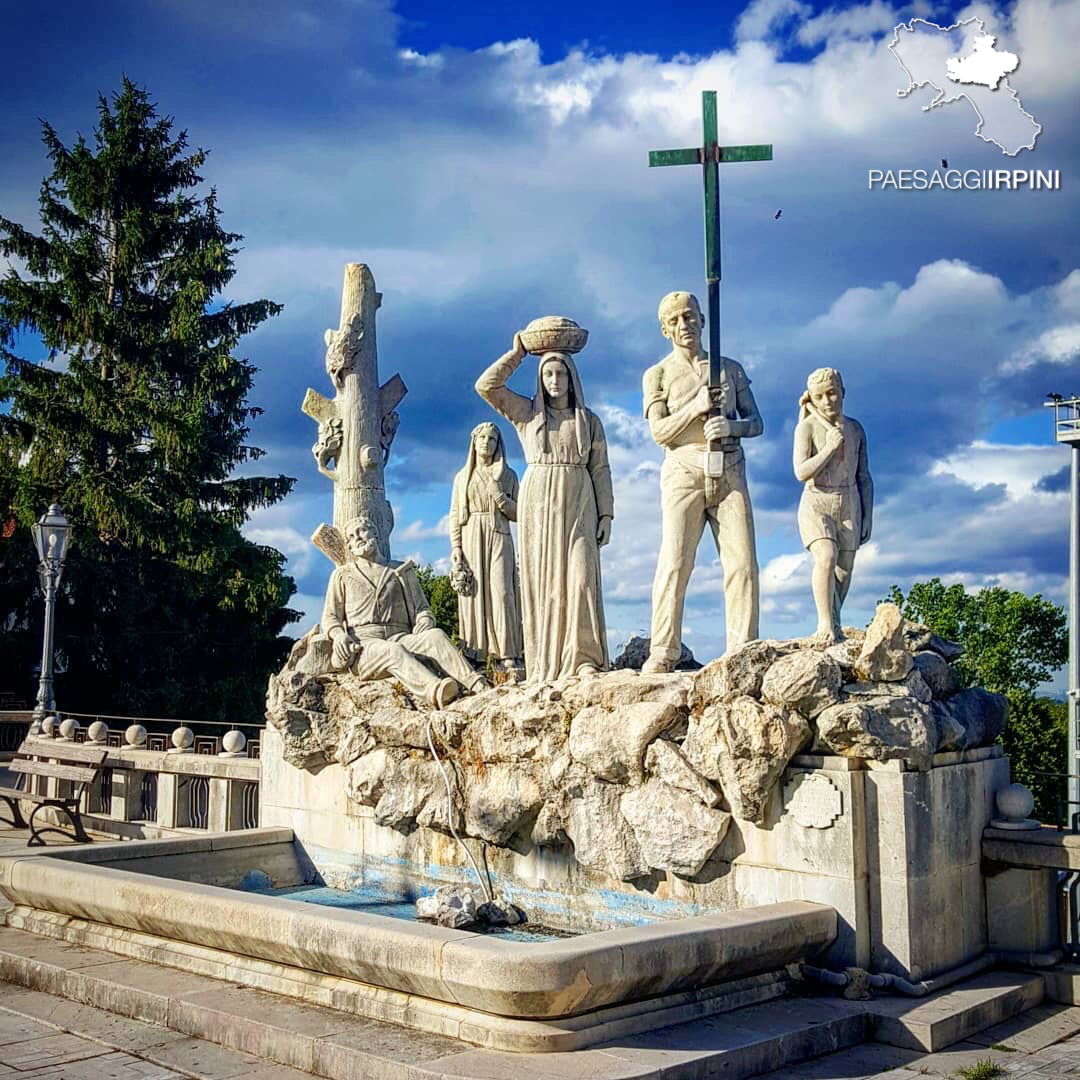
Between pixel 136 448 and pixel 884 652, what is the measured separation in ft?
78.1

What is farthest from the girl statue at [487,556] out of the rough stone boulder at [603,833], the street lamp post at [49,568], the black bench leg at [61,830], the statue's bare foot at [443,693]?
the street lamp post at [49,568]

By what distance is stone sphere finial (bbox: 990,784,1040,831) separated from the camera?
7324mm

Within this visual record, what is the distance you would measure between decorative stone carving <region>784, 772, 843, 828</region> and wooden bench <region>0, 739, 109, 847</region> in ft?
27.8

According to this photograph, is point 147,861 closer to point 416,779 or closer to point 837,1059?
point 416,779

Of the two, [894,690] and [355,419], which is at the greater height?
[355,419]

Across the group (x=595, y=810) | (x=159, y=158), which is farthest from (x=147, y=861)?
(x=159, y=158)

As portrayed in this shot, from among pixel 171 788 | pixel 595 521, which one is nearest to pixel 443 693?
pixel 595 521

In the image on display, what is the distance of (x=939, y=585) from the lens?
37.6m

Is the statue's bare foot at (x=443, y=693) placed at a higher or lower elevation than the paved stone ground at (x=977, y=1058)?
higher

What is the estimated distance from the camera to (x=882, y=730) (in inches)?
264

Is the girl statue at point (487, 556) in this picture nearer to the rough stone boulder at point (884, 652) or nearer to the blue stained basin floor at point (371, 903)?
the blue stained basin floor at point (371, 903)

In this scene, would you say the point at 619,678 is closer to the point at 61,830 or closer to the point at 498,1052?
the point at 498,1052

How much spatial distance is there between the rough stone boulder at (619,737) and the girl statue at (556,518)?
1.41 meters

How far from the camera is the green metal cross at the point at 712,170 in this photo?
327 inches
